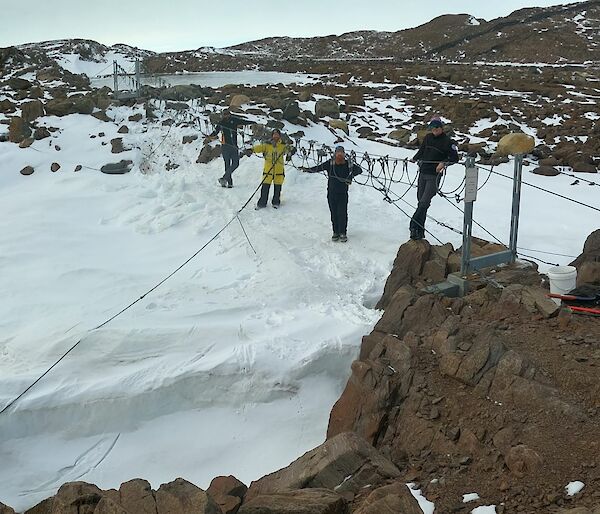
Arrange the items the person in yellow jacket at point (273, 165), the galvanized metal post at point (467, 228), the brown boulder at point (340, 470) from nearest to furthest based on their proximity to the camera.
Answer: the brown boulder at point (340, 470)
the galvanized metal post at point (467, 228)
the person in yellow jacket at point (273, 165)

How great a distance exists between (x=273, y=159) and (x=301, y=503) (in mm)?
7212

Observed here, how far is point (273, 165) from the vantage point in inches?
400

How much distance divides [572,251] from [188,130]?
8.76 m

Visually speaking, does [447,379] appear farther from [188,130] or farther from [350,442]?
[188,130]

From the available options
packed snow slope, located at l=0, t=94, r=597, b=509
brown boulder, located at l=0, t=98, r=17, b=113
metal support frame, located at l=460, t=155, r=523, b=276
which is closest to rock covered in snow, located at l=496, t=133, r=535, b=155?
packed snow slope, located at l=0, t=94, r=597, b=509

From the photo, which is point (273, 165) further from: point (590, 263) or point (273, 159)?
point (590, 263)

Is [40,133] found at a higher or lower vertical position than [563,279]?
higher

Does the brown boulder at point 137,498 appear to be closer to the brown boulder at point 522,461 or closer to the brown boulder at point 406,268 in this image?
the brown boulder at point 522,461

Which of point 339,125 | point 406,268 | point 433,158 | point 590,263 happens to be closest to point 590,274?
point 590,263

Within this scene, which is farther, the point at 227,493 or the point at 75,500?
the point at 227,493

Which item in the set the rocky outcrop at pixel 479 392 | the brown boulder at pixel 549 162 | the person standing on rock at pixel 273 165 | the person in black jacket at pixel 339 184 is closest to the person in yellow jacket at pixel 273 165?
the person standing on rock at pixel 273 165

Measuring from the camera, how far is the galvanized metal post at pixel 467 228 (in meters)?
6.70

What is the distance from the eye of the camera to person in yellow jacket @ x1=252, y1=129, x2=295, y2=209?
10039mm

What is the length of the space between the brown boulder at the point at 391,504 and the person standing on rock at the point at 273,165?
727 cm
